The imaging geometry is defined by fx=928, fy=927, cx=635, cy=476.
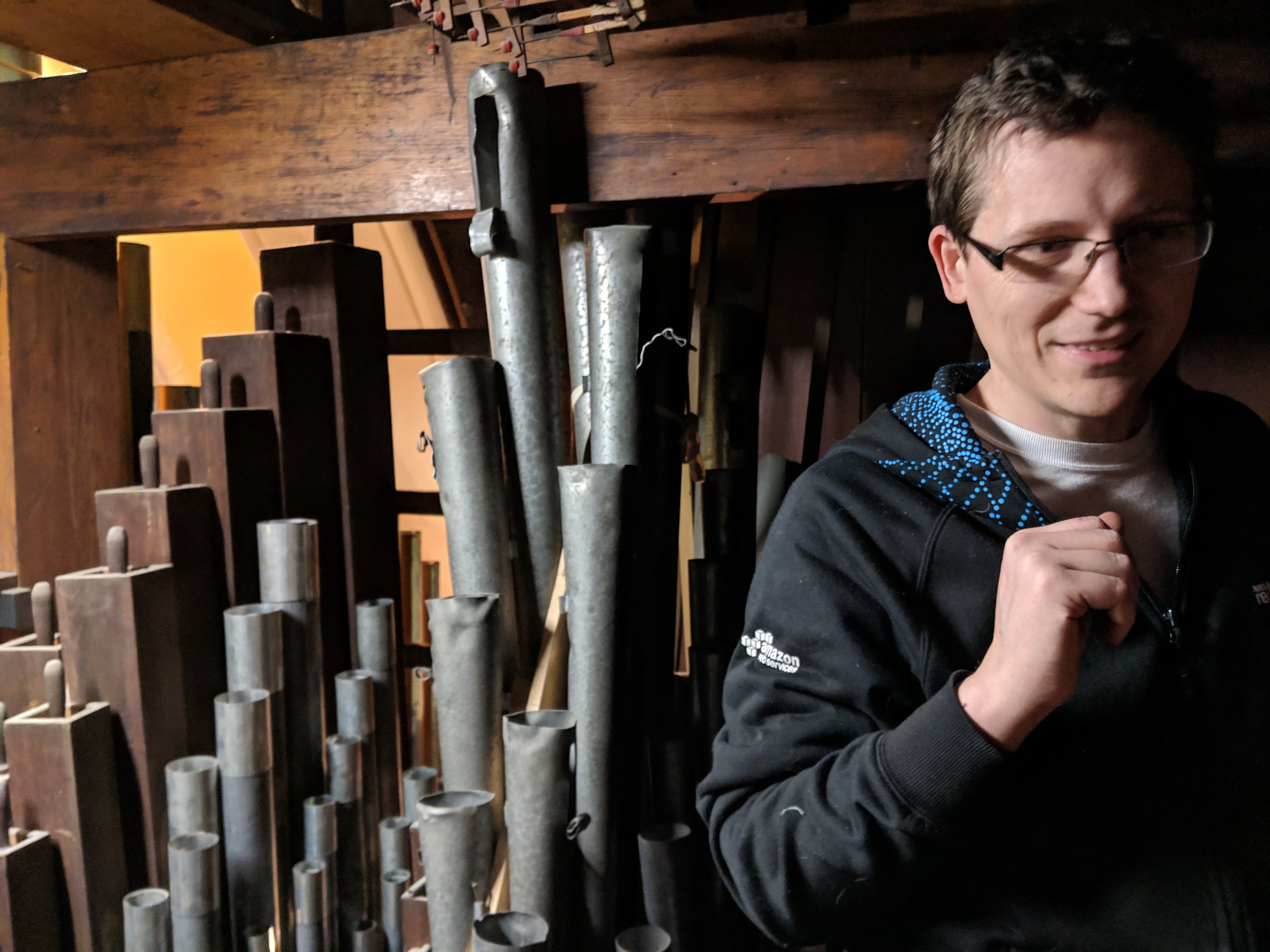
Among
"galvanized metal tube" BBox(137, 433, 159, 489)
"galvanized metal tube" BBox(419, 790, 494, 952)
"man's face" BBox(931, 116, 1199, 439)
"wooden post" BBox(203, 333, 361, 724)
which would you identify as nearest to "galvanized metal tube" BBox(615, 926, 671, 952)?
"galvanized metal tube" BBox(419, 790, 494, 952)

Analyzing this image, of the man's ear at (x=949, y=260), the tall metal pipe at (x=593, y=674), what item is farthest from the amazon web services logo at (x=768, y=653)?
the tall metal pipe at (x=593, y=674)

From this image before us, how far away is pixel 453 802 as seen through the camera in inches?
53.9

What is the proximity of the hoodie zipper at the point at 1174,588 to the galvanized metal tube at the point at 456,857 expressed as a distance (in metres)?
0.89

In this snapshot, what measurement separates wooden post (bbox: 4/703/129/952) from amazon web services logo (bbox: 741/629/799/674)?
114 centimetres

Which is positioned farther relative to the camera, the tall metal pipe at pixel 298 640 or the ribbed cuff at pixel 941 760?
the tall metal pipe at pixel 298 640

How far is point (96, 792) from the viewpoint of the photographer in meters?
1.47

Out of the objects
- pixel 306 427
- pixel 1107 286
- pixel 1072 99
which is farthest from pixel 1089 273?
pixel 306 427

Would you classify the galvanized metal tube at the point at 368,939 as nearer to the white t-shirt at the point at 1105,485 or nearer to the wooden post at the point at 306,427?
the wooden post at the point at 306,427

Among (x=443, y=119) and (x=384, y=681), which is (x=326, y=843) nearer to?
(x=384, y=681)

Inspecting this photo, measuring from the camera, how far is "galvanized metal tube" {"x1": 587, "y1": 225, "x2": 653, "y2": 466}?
4.60ft

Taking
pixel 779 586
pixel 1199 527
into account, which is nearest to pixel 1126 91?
pixel 1199 527

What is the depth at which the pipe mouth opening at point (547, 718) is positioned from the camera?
4.37ft

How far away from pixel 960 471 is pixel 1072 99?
33 cm

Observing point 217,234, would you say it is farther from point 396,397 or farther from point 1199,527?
point 1199,527
